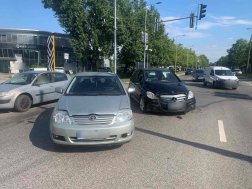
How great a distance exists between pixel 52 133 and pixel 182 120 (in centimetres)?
413

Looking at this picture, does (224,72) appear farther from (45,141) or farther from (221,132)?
(45,141)

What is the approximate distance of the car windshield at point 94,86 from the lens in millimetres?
4746

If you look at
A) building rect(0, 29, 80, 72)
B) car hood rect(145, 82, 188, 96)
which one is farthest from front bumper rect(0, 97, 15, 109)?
building rect(0, 29, 80, 72)

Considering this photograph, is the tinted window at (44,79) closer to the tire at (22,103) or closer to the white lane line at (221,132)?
the tire at (22,103)

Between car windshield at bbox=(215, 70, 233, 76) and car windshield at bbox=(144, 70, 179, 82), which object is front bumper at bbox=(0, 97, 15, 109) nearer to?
car windshield at bbox=(144, 70, 179, 82)

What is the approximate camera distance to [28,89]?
7.52 meters

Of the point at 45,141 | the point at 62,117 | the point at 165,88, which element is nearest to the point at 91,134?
the point at 62,117

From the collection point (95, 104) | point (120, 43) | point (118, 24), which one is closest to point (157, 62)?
point (120, 43)

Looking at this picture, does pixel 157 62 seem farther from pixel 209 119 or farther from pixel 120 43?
pixel 209 119

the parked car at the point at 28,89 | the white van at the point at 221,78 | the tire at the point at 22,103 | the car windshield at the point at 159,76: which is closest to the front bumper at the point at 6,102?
the parked car at the point at 28,89

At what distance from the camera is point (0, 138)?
185 inches

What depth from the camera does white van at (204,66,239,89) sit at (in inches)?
592

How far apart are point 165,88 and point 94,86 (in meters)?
2.82

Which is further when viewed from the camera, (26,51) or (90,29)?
(26,51)
